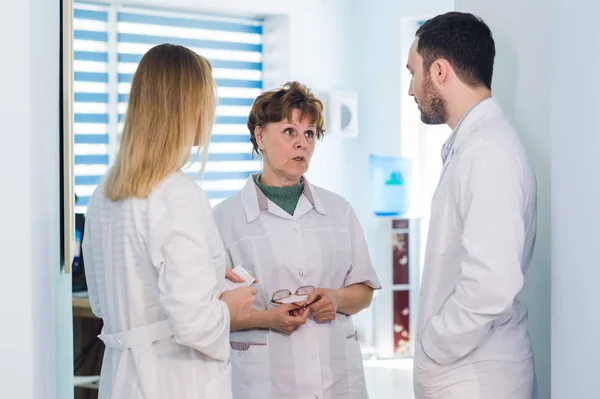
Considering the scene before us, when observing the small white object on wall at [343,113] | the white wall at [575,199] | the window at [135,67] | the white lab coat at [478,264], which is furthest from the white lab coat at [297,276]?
the small white object on wall at [343,113]

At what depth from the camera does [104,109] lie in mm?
5715

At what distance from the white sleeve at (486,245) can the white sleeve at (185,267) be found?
1.86 feet

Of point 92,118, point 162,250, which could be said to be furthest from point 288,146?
point 92,118

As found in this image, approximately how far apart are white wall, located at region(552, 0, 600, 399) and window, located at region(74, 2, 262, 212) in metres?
3.75

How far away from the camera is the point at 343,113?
20.9 feet

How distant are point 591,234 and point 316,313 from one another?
3.29ft

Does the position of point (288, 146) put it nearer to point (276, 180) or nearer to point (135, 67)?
point (276, 180)

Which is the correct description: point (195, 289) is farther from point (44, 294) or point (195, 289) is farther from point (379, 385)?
point (379, 385)

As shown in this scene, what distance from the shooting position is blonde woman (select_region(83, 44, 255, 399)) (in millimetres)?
1865

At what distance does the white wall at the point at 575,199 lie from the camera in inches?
68.3

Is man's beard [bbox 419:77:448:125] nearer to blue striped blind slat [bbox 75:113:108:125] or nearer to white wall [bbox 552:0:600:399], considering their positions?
white wall [bbox 552:0:600:399]

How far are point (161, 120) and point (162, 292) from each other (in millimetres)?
407

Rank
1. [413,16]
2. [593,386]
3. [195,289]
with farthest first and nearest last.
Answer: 1. [413,16]
2. [195,289]
3. [593,386]

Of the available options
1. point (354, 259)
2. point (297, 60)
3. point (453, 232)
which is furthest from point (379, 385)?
point (453, 232)
